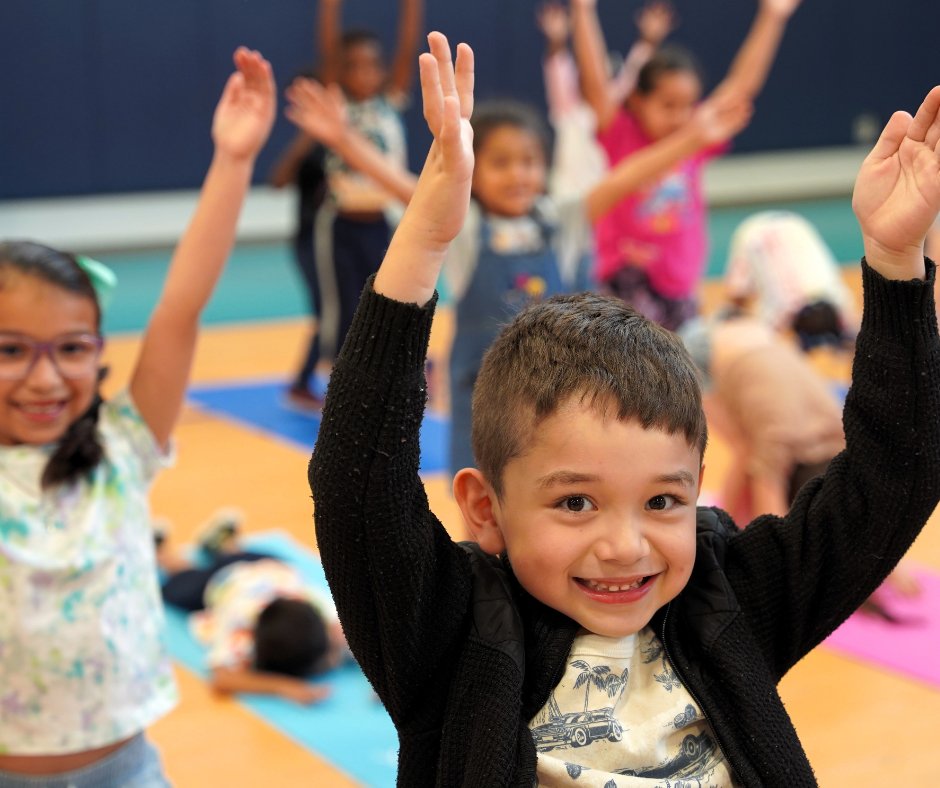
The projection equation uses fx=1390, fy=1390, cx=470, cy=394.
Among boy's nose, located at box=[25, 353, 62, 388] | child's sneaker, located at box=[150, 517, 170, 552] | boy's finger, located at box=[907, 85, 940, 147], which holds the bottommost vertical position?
child's sneaker, located at box=[150, 517, 170, 552]

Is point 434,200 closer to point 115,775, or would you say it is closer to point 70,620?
point 70,620

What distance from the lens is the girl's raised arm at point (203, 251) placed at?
7.12 ft

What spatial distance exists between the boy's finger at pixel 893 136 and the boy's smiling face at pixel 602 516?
1.18ft

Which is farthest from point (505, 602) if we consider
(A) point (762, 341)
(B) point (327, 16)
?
(B) point (327, 16)

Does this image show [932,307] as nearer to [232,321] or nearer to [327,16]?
[327,16]

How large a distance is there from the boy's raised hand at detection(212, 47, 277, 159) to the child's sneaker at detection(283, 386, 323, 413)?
4.25 metres

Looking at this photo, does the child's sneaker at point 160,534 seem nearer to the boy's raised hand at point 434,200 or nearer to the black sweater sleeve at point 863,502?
the black sweater sleeve at point 863,502

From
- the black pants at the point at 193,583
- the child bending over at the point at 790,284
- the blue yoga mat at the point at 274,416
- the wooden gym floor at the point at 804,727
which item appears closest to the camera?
the wooden gym floor at the point at 804,727

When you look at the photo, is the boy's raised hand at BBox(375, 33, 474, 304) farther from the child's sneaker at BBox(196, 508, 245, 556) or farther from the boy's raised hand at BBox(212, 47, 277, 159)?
the child's sneaker at BBox(196, 508, 245, 556)

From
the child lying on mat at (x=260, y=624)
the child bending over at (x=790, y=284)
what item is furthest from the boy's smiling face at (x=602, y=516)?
the child bending over at (x=790, y=284)

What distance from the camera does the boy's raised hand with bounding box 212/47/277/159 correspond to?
2164 millimetres

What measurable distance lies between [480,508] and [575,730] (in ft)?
0.81

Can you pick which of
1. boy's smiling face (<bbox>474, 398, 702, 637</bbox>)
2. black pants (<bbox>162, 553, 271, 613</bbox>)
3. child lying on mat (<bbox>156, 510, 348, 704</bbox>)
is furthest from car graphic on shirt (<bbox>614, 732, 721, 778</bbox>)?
black pants (<bbox>162, 553, 271, 613</bbox>)

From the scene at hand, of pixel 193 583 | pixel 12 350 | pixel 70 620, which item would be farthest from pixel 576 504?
pixel 193 583
